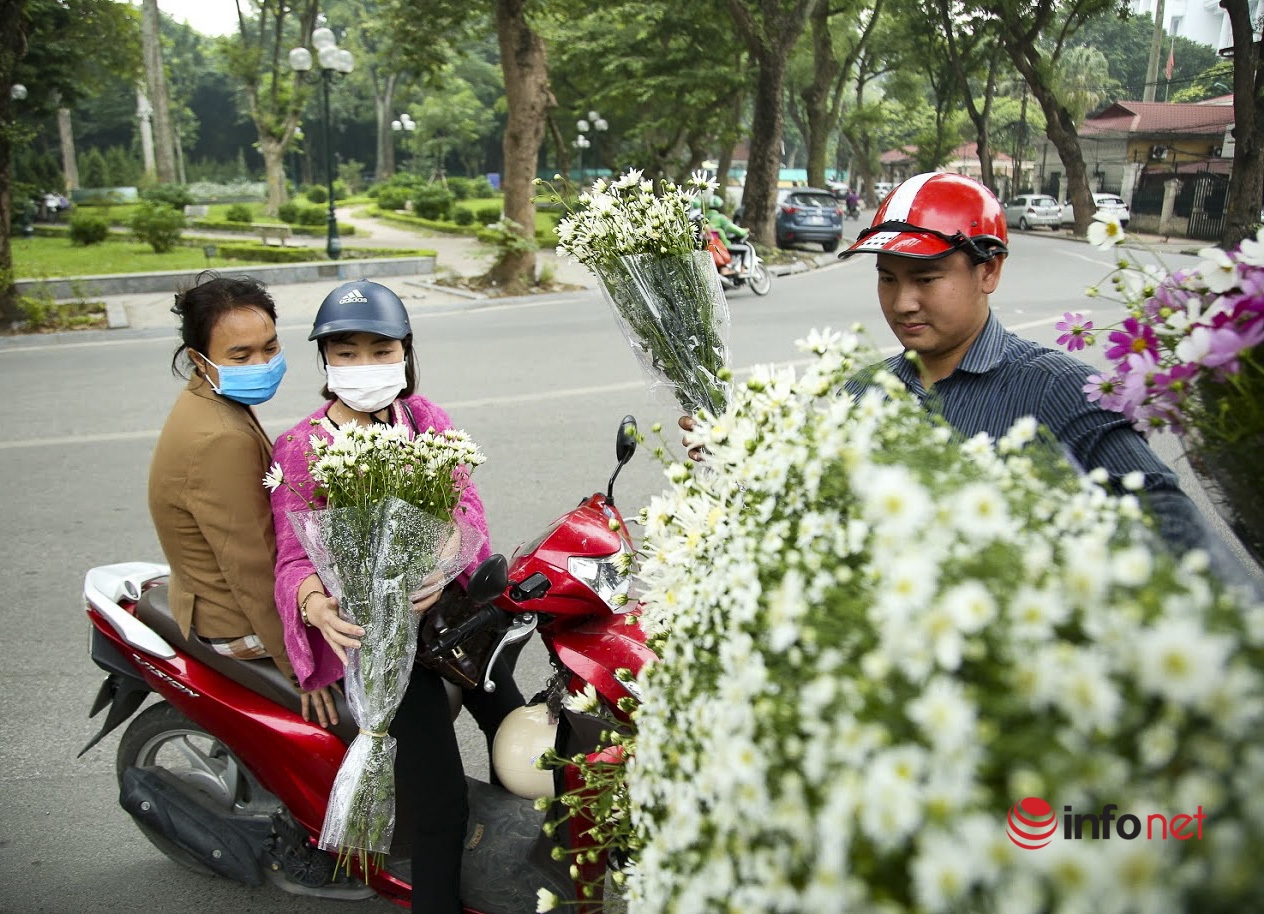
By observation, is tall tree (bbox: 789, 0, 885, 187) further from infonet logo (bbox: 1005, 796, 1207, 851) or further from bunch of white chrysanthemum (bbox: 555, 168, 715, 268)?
infonet logo (bbox: 1005, 796, 1207, 851)

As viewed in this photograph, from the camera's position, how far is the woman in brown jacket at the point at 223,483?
7.77 ft

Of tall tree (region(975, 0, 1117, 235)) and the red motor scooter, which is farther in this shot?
tall tree (region(975, 0, 1117, 235))

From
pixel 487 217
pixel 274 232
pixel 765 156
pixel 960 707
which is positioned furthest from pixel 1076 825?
pixel 487 217

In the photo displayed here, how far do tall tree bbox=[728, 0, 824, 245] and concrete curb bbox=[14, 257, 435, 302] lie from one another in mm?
7473

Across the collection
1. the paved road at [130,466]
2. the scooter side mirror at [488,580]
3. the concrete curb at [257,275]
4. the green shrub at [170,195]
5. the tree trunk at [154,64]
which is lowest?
the paved road at [130,466]

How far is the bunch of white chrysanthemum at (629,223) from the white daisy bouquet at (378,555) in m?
0.71

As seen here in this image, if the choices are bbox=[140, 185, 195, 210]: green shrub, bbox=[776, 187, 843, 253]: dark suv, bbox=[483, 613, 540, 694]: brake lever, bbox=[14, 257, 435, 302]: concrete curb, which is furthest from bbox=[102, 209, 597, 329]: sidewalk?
bbox=[140, 185, 195, 210]: green shrub

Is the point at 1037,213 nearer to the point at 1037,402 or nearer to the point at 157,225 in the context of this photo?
the point at 157,225

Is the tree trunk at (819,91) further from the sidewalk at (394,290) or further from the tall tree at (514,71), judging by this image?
the tall tree at (514,71)

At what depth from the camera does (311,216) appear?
29531 millimetres

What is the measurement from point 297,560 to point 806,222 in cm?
2380

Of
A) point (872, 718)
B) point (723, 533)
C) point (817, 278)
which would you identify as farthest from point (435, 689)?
point (817, 278)

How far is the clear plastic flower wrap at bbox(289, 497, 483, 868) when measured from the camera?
2.08 metres

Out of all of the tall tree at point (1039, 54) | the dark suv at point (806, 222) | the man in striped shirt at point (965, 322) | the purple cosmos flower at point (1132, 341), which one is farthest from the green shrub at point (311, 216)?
the purple cosmos flower at point (1132, 341)
